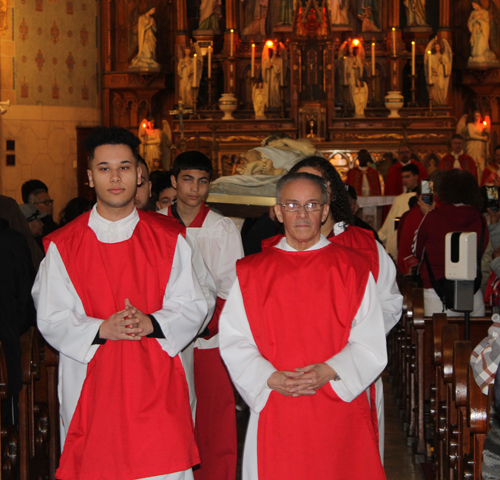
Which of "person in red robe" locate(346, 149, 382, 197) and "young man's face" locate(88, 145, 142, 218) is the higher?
"person in red robe" locate(346, 149, 382, 197)

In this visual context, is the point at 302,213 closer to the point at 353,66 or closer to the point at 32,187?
the point at 32,187

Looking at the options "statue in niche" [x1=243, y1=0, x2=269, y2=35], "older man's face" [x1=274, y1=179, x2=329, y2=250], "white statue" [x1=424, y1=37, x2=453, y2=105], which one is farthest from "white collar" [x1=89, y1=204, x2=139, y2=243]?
"statue in niche" [x1=243, y1=0, x2=269, y2=35]

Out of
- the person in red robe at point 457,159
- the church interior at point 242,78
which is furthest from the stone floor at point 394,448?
the church interior at point 242,78

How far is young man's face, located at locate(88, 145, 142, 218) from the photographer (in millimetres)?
2955

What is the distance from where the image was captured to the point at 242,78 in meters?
15.0

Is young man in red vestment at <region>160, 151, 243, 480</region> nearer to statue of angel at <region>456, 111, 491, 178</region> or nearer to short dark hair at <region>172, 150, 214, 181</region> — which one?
short dark hair at <region>172, 150, 214, 181</region>

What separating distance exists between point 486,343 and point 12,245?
6.57ft

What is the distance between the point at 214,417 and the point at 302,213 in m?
1.62

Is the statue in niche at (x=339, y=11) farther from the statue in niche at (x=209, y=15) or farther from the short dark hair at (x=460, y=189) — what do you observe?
the short dark hair at (x=460, y=189)

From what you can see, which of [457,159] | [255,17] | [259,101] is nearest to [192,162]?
[457,159]

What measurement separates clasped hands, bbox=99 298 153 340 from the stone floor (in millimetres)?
1961

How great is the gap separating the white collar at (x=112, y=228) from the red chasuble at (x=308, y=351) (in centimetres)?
50

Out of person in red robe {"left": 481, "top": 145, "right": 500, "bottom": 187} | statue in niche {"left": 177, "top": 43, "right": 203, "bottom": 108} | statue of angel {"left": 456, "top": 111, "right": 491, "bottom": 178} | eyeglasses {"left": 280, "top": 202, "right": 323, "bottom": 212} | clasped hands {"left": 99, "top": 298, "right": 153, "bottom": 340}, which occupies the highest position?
statue in niche {"left": 177, "top": 43, "right": 203, "bottom": 108}

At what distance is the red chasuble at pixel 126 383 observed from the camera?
2809mm
